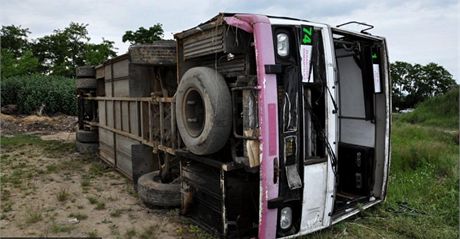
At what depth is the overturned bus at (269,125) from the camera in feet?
10.4

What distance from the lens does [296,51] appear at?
10.7 feet

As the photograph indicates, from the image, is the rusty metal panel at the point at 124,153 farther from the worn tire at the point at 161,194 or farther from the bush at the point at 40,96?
the bush at the point at 40,96

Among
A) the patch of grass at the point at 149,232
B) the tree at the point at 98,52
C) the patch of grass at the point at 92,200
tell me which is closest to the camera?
the patch of grass at the point at 149,232

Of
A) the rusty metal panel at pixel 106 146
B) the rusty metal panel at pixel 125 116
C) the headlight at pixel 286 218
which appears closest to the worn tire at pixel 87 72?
the rusty metal panel at pixel 106 146

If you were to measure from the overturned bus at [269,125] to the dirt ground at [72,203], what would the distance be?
0.31 meters

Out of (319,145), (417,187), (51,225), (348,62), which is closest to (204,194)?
(319,145)

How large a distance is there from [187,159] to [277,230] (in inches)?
57.0

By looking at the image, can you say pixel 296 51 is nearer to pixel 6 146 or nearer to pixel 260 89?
pixel 260 89

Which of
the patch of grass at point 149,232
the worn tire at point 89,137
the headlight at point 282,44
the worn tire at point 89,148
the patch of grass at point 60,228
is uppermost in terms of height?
the headlight at point 282,44

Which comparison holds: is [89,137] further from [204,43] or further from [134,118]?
[204,43]

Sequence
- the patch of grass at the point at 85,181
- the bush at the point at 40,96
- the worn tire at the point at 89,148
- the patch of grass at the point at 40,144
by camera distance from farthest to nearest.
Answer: the bush at the point at 40,96 → the patch of grass at the point at 40,144 → the worn tire at the point at 89,148 → the patch of grass at the point at 85,181

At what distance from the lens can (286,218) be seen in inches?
133

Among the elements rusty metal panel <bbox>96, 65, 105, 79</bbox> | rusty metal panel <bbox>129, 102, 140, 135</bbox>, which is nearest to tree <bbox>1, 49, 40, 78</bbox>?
rusty metal panel <bbox>96, 65, 105, 79</bbox>

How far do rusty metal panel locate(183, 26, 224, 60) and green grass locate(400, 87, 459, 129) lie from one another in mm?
14104
